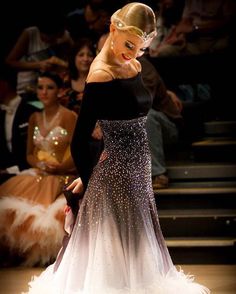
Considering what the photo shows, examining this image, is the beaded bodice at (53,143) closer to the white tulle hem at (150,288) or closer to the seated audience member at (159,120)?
the seated audience member at (159,120)

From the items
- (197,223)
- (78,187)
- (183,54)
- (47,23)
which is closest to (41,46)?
(47,23)

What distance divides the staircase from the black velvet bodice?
2035mm

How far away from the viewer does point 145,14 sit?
12.2 feet

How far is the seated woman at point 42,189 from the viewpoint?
18.5 feet

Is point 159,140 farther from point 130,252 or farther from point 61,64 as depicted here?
point 130,252

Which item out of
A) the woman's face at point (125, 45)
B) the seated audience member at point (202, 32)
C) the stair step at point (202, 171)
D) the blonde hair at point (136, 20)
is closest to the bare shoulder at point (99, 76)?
the woman's face at point (125, 45)

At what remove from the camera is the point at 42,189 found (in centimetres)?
592

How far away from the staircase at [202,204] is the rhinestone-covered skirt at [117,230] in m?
1.74

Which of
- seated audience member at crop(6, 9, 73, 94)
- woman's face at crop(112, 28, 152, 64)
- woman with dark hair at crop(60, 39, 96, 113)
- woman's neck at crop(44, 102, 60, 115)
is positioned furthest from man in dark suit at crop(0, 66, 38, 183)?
woman's face at crop(112, 28, 152, 64)

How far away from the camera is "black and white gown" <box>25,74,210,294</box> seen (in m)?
3.80

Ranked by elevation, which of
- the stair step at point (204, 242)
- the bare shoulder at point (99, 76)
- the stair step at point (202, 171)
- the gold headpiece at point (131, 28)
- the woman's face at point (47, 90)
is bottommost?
the stair step at point (204, 242)

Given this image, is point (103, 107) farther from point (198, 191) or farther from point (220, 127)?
point (220, 127)

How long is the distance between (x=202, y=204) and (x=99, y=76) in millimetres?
2581

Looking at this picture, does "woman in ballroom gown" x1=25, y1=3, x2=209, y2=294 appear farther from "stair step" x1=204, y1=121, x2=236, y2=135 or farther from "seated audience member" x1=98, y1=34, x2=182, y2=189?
"stair step" x1=204, y1=121, x2=236, y2=135
